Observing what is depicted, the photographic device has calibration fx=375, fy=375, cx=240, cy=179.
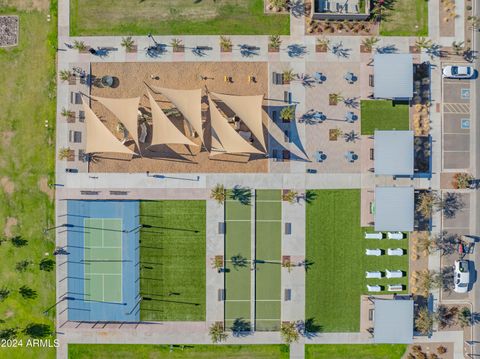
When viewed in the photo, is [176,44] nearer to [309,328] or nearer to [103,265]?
[103,265]

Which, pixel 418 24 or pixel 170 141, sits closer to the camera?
pixel 170 141

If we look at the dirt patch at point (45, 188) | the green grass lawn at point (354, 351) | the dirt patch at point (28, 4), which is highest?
the dirt patch at point (28, 4)

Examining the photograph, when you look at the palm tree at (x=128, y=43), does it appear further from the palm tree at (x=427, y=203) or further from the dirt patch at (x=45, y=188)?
the palm tree at (x=427, y=203)

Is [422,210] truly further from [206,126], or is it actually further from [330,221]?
[206,126]

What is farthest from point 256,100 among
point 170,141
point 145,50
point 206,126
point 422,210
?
point 422,210

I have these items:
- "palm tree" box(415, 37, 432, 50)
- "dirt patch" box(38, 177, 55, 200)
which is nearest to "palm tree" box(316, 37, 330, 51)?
"palm tree" box(415, 37, 432, 50)

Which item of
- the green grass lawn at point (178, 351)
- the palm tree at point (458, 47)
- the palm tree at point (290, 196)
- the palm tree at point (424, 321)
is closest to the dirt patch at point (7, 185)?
the green grass lawn at point (178, 351)

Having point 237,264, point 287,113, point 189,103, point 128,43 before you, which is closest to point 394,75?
point 287,113
